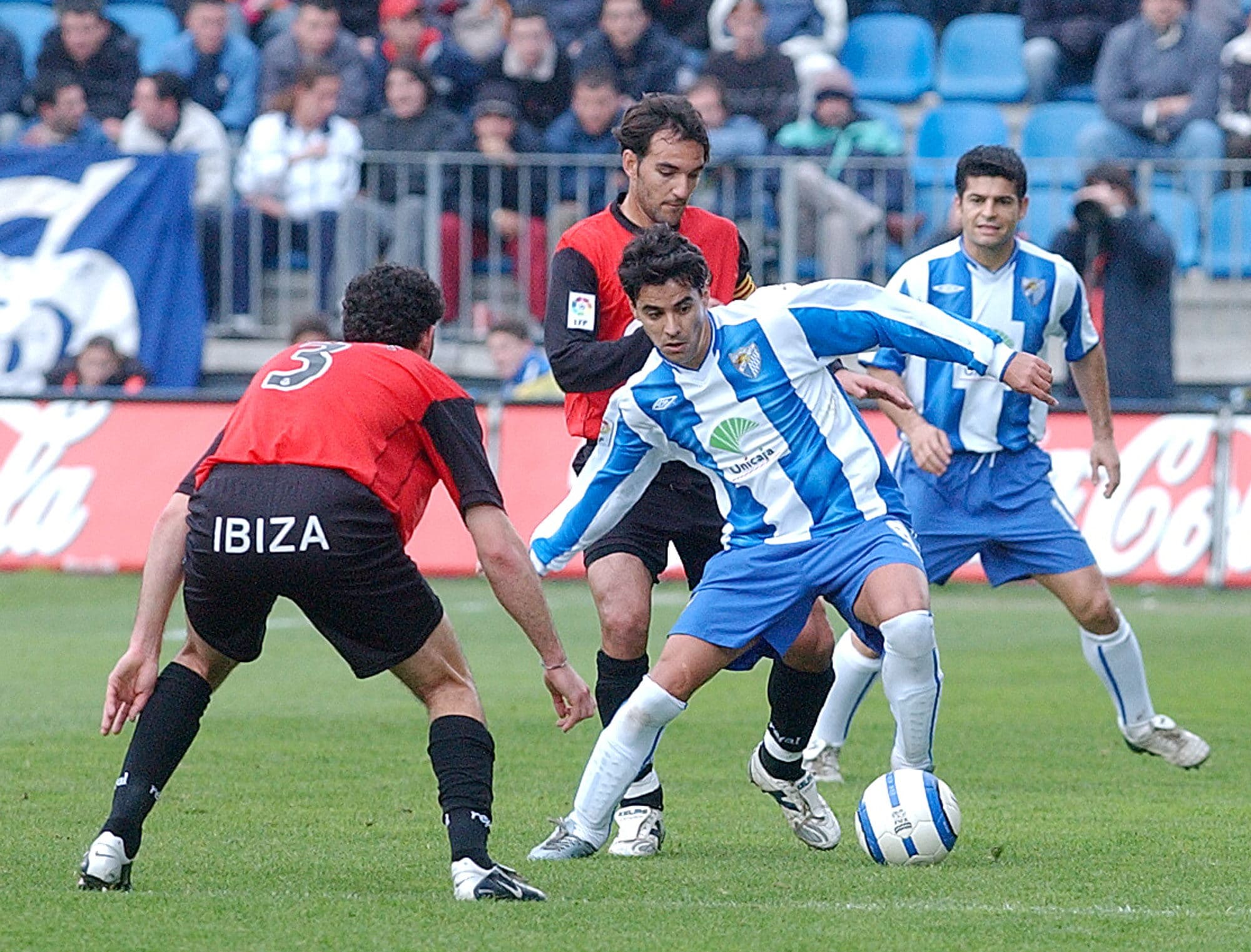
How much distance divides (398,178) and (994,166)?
9.53 metres

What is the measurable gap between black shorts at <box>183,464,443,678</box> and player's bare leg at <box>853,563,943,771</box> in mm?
1282

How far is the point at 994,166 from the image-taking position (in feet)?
24.7

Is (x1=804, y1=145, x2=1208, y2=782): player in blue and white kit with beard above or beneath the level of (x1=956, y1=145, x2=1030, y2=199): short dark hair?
beneath

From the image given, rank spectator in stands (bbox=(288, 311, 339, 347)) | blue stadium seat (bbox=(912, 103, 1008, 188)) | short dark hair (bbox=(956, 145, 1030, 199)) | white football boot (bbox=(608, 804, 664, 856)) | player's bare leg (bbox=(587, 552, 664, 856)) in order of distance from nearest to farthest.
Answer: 1. white football boot (bbox=(608, 804, 664, 856))
2. player's bare leg (bbox=(587, 552, 664, 856))
3. short dark hair (bbox=(956, 145, 1030, 199))
4. spectator in stands (bbox=(288, 311, 339, 347))
5. blue stadium seat (bbox=(912, 103, 1008, 188))

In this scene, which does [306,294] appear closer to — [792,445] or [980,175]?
[980,175]

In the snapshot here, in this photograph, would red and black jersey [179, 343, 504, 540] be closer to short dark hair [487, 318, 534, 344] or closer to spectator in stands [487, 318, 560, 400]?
spectator in stands [487, 318, 560, 400]

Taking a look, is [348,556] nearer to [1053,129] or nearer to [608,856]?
[608,856]

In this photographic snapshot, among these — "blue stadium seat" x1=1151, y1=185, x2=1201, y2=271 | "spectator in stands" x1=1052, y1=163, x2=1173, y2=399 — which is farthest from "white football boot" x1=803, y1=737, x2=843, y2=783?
"blue stadium seat" x1=1151, y1=185, x2=1201, y2=271

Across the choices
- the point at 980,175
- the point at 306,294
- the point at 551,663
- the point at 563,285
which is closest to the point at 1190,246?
the point at 306,294

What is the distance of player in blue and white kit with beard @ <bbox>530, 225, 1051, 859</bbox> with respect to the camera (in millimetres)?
5941

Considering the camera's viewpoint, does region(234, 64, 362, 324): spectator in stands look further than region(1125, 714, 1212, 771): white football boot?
Yes

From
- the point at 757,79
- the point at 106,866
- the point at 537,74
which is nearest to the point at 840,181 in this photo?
the point at 757,79

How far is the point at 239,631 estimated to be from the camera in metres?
5.42

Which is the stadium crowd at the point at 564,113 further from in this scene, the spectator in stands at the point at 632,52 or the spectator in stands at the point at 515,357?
the spectator in stands at the point at 515,357
